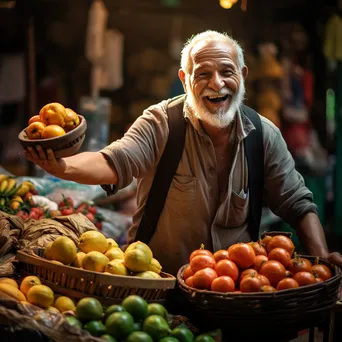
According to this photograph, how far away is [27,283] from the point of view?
3.41 meters

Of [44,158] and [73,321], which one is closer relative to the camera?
[73,321]

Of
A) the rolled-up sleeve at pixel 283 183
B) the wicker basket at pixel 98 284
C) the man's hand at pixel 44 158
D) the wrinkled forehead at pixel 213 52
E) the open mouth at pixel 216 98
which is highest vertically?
the wrinkled forehead at pixel 213 52

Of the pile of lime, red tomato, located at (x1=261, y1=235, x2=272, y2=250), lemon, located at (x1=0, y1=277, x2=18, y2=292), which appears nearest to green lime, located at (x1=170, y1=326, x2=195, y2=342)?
the pile of lime

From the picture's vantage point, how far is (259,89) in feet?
30.7

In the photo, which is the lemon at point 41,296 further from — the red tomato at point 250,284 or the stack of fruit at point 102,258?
the red tomato at point 250,284

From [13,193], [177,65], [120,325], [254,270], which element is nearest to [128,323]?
[120,325]

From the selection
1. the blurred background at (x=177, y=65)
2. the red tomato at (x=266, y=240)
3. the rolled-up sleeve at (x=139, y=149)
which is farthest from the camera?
the blurred background at (x=177, y=65)

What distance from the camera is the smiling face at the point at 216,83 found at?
407cm

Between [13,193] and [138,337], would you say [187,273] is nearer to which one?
[138,337]

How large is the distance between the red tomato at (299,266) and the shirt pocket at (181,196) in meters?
0.89

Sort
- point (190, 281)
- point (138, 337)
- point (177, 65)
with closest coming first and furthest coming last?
point (138, 337), point (190, 281), point (177, 65)

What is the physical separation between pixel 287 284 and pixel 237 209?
1009 mm

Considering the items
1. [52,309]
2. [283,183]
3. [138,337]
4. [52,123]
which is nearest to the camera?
[138,337]

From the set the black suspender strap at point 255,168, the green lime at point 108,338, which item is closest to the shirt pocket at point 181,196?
the black suspender strap at point 255,168
